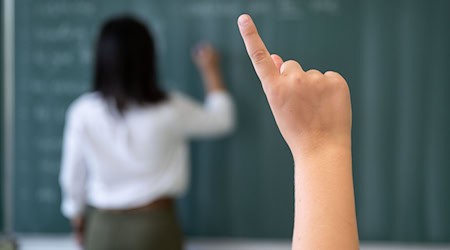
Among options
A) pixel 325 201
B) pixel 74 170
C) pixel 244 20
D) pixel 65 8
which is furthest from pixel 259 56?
pixel 65 8

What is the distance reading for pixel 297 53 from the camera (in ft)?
7.64

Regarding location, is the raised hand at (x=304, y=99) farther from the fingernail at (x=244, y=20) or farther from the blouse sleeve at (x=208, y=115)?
the blouse sleeve at (x=208, y=115)

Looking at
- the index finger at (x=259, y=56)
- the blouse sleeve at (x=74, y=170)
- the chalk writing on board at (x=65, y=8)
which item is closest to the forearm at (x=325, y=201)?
the index finger at (x=259, y=56)

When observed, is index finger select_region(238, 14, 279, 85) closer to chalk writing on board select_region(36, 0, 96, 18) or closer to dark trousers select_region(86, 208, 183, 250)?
dark trousers select_region(86, 208, 183, 250)

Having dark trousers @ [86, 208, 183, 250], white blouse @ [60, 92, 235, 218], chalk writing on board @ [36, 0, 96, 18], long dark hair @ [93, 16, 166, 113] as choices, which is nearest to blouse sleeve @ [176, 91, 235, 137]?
white blouse @ [60, 92, 235, 218]

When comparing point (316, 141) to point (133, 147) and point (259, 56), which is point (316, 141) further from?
point (133, 147)

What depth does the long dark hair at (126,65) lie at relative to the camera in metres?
2.02

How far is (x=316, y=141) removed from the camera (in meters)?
0.71

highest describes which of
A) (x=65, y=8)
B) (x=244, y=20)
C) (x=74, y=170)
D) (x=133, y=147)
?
(x=65, y=8)

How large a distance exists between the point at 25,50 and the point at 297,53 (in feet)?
3.77

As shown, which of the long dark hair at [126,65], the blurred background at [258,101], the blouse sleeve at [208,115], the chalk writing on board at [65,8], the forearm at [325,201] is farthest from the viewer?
the chalk writing on board at [65,8]

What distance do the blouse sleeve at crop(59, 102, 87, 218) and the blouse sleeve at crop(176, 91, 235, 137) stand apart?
0.37m

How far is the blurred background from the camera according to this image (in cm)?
230

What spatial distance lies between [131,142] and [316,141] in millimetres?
1399
